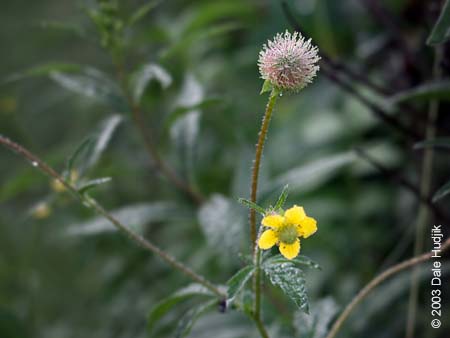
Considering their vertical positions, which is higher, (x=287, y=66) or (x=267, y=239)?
(x=287, y=66)

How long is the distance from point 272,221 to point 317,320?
0.93ft

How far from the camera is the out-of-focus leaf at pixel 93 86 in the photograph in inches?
42.4

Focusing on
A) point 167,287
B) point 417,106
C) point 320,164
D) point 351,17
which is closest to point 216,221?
point 320,164

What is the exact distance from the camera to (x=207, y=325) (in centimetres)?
109

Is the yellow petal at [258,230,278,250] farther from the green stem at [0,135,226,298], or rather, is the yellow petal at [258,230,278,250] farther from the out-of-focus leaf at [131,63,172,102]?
the out-of-focus leaf at [131,63,172,102]

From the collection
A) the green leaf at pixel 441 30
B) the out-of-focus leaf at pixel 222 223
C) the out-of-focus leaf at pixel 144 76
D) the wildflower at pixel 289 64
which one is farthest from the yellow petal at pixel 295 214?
the out-of-focus leaf at pixel 144 76

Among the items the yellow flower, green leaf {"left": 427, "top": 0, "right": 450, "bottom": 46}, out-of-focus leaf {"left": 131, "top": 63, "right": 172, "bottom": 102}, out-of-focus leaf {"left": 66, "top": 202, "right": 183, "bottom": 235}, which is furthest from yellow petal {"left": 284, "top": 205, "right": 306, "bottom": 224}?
out-of-focus leaf {"left": 66, "top": 202, "right": 183, "bottom": 235}

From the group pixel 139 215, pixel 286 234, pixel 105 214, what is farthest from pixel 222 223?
pixel 286 234

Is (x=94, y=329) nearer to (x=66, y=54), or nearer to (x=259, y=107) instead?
(x=259, y=107)

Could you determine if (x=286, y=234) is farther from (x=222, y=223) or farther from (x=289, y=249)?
(x=222, y=223)

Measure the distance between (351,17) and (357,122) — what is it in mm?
303

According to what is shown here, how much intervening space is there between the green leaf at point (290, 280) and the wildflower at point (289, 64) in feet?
0.59

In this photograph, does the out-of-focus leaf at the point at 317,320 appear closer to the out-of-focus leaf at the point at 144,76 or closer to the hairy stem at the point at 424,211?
the hairy stem at the point at 424,211

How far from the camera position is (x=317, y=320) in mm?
798
